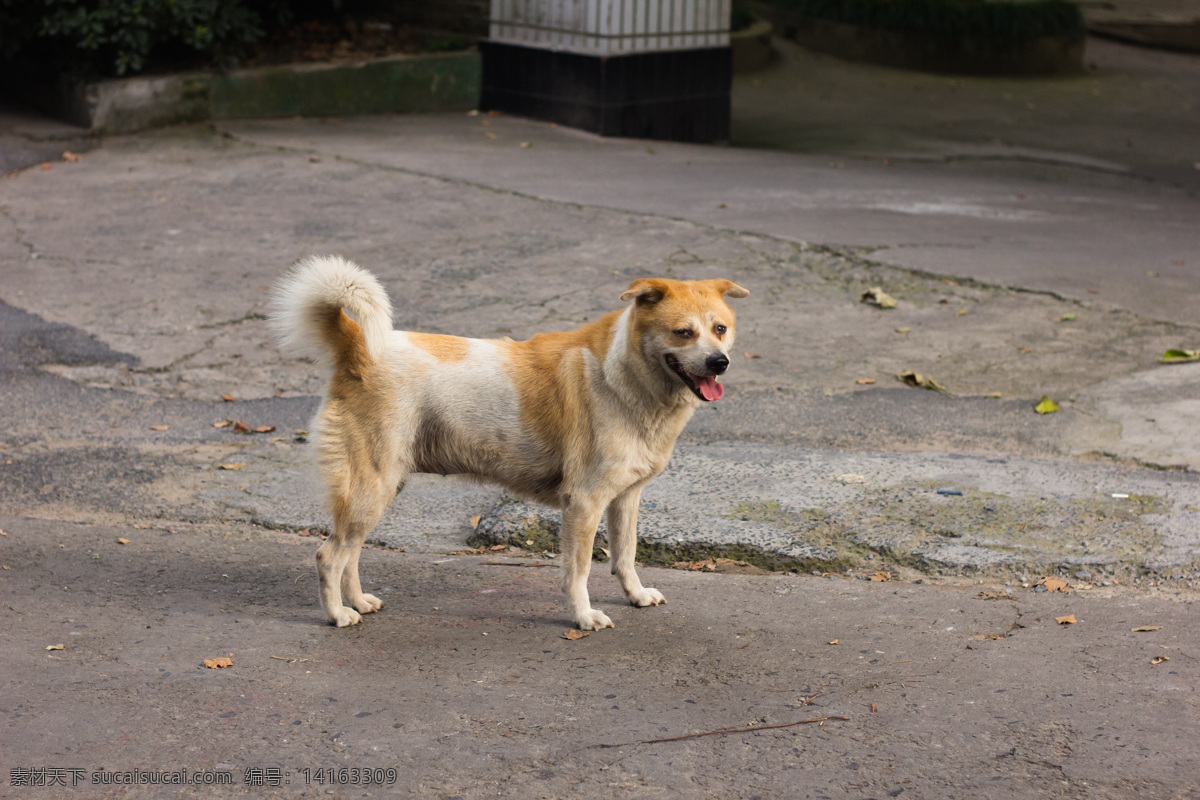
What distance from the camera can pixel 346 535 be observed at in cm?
390

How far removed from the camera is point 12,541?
4.58 metres

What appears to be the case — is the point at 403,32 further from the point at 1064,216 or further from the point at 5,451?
the point at 5,451

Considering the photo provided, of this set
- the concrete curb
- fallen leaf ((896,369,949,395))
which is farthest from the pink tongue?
the concrete curb

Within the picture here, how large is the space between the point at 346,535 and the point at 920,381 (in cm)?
369

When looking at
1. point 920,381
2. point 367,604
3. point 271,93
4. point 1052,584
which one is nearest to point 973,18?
point 271,93

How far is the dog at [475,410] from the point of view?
3848mm

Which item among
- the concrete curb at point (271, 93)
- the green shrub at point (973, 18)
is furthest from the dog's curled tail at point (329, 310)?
the green shrub at point (973, 18)

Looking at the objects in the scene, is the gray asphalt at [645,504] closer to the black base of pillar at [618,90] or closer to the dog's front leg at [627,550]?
the dog's front leg at [627,550]

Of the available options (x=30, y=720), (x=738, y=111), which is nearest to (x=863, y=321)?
(x=30, y=720)

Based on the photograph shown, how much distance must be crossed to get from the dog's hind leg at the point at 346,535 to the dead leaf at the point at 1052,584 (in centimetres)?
249

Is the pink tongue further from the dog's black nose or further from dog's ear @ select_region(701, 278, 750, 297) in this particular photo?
dog's ear @ select_region(701, 278, 750, 297)

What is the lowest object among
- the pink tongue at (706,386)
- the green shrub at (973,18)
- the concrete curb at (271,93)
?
the pink tongue at (706,386)

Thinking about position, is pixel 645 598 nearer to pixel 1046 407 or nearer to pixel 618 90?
pixel 1046 407

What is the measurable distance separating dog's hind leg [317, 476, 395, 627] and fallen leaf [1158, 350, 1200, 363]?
4845 millimetres
